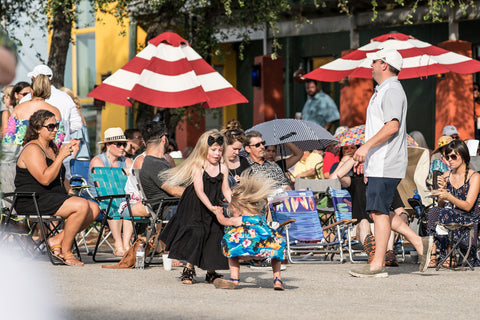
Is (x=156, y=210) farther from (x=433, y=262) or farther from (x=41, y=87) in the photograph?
(x=433, y=262)

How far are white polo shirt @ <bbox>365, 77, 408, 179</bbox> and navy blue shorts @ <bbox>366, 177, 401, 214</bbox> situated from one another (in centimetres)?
5

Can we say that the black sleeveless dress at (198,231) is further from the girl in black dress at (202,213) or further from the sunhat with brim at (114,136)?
the sunhat with brim at (114,136)

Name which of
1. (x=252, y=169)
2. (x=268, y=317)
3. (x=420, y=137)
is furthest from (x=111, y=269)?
(x=420, y=137)

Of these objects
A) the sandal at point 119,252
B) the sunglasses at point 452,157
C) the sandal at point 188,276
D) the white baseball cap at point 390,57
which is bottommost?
the sandal at point 119,252

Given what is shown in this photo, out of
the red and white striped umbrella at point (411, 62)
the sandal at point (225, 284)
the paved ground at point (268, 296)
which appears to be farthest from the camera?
the red and white striped umbrella at point (411, 62)

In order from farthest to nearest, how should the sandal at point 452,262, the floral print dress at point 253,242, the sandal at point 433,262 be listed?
the sandal at point 433,262
the sandal at point 452,262
the floral print dress at point 253,242

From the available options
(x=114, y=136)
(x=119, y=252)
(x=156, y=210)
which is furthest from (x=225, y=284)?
(x=114, y=136)

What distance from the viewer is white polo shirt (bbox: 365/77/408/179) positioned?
780 cm

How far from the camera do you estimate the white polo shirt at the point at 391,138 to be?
25.6 ft

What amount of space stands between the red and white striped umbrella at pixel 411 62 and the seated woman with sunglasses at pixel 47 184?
19.5 feet

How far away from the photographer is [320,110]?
17.0m

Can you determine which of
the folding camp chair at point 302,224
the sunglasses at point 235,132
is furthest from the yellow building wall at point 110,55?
the sunglasses at point 235,132

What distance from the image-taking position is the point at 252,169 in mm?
9930

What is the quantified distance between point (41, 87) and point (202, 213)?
126 inches
